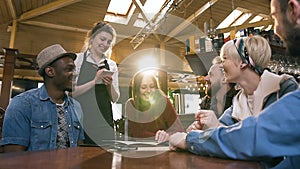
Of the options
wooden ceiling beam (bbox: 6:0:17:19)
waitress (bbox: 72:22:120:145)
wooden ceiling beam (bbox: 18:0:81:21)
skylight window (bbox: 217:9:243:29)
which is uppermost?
skylight window (bbox: 217:9:243:29)

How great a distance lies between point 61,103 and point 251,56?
1134 mm

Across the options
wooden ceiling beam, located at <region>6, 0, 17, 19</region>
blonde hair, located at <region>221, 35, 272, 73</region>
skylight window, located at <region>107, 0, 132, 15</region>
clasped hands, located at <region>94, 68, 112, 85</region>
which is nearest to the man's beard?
blonde hair, located at <region>221, 35, 272, 73</region>

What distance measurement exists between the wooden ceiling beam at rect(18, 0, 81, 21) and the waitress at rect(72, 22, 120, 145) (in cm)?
382

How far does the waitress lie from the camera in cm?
155

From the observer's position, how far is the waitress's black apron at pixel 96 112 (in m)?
1.54

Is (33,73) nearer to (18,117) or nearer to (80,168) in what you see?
(18,117)

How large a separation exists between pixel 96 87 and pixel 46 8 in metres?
4.42

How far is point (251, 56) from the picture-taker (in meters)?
1.32

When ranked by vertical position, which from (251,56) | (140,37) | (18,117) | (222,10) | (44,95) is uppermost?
(222,10)

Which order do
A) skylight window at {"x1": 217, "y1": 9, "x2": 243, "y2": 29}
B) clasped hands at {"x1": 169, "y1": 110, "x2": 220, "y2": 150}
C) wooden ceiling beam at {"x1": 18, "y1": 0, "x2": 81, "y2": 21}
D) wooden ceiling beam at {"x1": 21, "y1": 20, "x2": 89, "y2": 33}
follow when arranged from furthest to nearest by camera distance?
skylight window at {"x1": 217, "y1": 9, "x2": 243, "y2": 29}, wooden ceiling beam at {"x1": 21, "y1": 20, "x2": 89, "y2": 33}, wooden ceiling beam at {"x1": 18, "y1": 0, "x2": 81, "y2": 21}, clasped hands at {"x1": 169, "y1": 110, "x2": 220, "y2": 150}

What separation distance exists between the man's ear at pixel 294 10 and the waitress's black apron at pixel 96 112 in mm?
1155

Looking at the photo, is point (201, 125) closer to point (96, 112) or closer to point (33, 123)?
point (96, 112)

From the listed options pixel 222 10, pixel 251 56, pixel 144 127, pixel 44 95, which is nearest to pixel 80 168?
pixel 44 95

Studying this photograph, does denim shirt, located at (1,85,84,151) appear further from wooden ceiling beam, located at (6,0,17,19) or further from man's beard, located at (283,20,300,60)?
wooden ceiling beam, located at (6,0,17,19)
